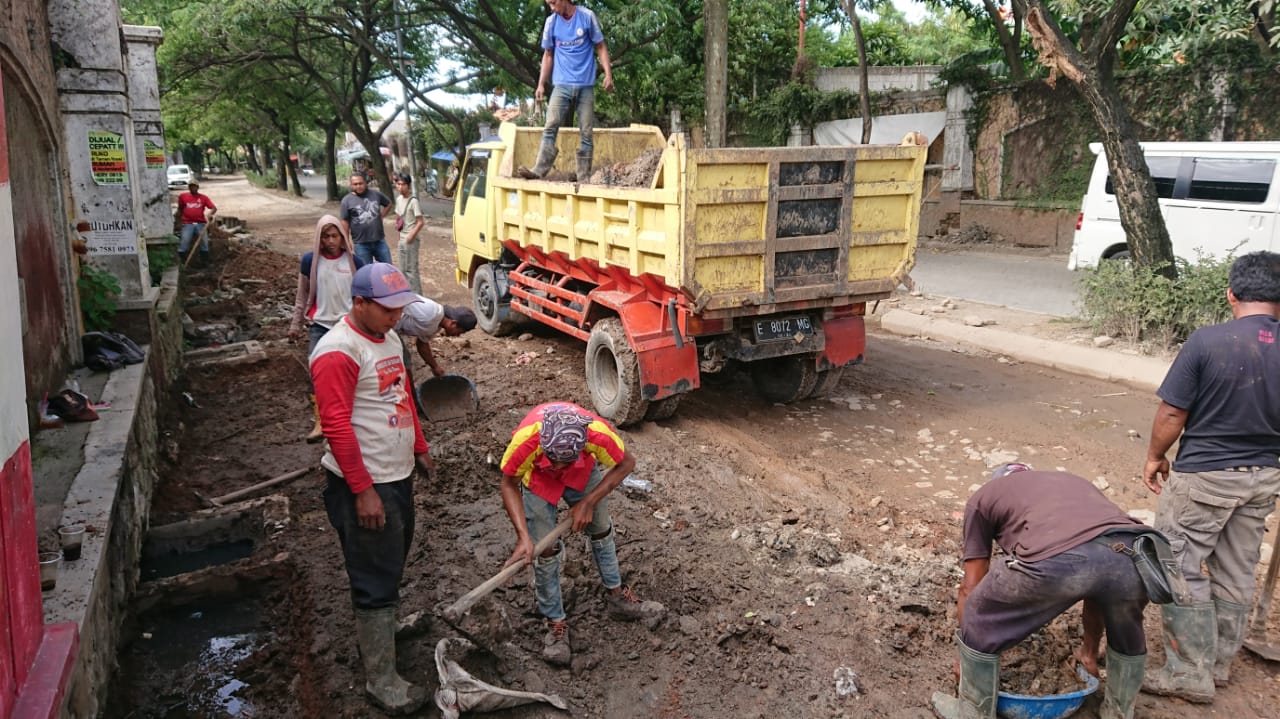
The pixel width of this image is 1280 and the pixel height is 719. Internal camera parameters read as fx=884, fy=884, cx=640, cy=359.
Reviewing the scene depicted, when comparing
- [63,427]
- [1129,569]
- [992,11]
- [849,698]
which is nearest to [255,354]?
[63,427]

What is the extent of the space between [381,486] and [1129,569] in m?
2.65

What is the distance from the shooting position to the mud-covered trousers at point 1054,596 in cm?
293

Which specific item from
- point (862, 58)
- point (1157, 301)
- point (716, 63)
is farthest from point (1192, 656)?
point (862, 58)

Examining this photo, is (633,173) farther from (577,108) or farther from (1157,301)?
(1157,301)

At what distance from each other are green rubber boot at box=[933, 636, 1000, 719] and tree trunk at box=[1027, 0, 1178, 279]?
23.0ft

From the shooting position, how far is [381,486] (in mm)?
3381

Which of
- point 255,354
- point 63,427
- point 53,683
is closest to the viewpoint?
point 53,683

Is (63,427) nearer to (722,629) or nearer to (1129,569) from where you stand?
(722,629)

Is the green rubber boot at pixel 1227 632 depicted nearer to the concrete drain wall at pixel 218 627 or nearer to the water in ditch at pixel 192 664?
the concrete drain wall at pixel 218 627

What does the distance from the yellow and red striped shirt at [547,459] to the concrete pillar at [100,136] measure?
4686 mm

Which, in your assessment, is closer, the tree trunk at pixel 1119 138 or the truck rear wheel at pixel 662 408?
the truck rear wheel at pixel 662 408

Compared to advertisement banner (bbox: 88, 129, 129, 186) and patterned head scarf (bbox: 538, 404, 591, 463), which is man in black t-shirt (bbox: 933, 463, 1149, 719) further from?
advertisement banner (bbox: 88, 129, 129, 186)

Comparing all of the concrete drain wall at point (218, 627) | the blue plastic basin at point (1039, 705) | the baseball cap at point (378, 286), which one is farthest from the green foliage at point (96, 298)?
the blue plastic basin at point (1039, 705)

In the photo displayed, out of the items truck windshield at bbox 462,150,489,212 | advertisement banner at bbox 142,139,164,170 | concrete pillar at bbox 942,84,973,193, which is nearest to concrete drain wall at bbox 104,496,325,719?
truck windshield at bbox 462,150,489,212
